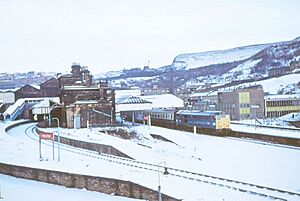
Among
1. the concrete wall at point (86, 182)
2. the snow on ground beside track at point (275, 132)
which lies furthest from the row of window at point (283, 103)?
the concrete wall at point (86, 182)

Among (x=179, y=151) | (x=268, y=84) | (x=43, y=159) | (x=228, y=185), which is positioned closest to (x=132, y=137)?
(x=179, y=151)

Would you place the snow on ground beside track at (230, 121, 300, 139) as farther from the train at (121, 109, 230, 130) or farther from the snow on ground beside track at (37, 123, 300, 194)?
the train at (121, 109, 230, 130)

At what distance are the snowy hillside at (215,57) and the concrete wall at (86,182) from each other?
13554 centimetres

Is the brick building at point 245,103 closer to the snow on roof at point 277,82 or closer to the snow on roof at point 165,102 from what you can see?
the snow on roof at point 165,102

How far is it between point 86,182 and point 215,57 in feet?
504

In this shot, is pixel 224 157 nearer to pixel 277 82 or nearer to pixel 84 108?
pixel 84 108

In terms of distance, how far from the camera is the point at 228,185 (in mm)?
17312

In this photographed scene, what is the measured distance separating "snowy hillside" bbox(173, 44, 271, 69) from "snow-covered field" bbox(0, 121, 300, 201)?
11970 cm

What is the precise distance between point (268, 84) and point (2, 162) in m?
82.3

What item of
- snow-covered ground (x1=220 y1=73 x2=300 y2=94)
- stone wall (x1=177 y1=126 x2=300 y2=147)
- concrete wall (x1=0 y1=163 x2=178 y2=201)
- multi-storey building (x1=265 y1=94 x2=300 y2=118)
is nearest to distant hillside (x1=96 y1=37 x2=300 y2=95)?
snow-covered ground (x1=220 y1=73 x2=300 y2=94)

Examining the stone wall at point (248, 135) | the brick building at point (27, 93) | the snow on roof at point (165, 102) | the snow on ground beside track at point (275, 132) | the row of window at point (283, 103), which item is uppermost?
the brick building at point (27, 93)

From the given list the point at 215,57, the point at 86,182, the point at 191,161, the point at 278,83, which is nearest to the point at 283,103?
the point at 191,161

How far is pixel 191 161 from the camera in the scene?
27906mm

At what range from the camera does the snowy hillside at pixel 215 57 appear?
509ft
